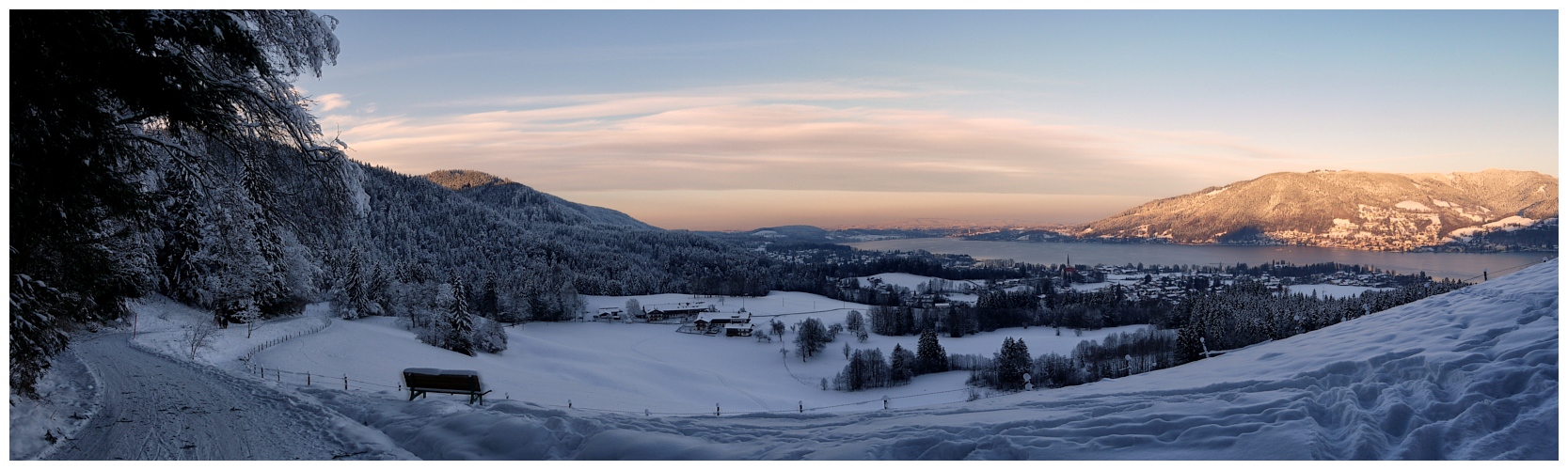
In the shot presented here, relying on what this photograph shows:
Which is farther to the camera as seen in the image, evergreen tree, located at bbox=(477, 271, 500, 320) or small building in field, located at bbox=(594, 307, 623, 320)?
small building in field, located at bbox=(594, 307, 623, 320)

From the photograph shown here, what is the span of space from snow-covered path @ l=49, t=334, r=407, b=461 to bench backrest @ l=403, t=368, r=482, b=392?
0.83 metres

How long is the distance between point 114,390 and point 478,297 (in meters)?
56.0

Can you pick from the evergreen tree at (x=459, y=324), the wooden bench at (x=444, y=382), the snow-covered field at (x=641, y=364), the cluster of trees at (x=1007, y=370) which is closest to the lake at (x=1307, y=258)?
the cluster of trees at (x=1007, y=370)

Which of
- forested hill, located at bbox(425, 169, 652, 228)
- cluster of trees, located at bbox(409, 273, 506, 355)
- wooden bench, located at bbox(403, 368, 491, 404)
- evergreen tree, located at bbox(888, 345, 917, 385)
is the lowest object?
evergreen tree, located at bbox(888, 345, 917, 385)

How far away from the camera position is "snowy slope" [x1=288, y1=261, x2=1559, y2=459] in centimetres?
444

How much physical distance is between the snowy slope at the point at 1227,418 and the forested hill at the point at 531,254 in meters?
54.4

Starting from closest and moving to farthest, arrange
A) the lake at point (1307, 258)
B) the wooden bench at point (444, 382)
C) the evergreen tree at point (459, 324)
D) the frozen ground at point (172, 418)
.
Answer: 1. the frozen ground at point (172, 418)
2. the wooden bench at point (444, 382)
3. the evergreen tree at point (459, 324)
4. the lake at point (1307, 258)

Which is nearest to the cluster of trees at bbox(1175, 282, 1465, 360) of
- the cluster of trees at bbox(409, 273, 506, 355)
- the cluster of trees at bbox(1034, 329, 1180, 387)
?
the cluster of trees at bbox(1034, 329, 1180, 387)

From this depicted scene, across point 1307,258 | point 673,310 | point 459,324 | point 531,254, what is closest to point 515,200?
point 531,254

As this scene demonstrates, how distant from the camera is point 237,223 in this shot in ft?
18.5

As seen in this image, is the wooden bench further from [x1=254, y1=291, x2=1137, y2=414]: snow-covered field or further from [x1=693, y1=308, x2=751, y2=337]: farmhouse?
[x1=693, y1=308, x2=751, y2=337]: farmhouse

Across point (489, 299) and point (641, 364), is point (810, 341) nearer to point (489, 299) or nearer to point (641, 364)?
point (641, 364)

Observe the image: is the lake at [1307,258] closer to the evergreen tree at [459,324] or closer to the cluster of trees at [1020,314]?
the cluster of trees at [1020,314]

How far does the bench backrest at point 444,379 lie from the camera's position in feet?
25.2
